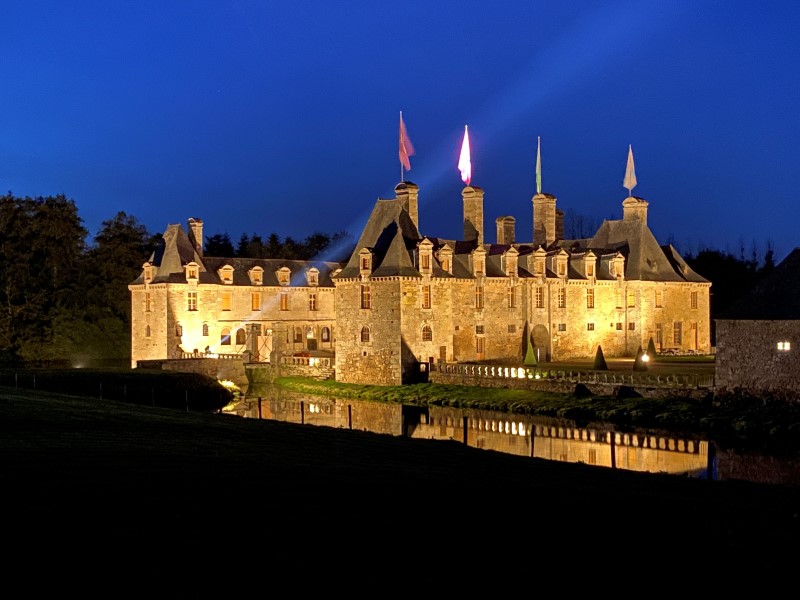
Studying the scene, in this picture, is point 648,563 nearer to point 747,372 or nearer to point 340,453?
point 340,453

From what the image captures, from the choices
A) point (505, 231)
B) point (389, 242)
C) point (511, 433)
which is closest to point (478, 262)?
point (389, 242)

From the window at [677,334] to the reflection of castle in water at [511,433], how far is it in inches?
794

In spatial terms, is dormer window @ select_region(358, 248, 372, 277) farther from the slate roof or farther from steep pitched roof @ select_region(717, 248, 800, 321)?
steep pitched roof @ select_region(717, 248, 800, 321)

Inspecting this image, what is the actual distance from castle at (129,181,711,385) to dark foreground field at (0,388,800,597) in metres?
31.3

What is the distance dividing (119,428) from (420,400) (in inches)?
973

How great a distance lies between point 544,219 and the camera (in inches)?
2375

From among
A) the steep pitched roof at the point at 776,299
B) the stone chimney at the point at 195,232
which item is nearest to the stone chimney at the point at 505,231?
the stone chimney at the point at 195,232

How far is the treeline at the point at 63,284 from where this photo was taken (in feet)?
218

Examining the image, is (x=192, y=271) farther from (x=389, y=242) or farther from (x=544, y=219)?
(x=544, y=219)

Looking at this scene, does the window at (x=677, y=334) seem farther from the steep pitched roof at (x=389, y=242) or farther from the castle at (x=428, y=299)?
the steep pitched roof at (x=389, y=242)

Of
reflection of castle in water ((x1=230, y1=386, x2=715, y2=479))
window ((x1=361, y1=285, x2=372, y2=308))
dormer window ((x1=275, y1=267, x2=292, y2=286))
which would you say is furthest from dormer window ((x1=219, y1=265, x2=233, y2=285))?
reflection of castle in water ((x1=230, y1=386, x2=715, y2=479))

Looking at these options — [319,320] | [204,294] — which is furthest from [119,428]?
[319,320]

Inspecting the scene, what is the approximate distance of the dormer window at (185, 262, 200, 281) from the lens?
57.9 meters

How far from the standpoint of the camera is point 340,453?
1902 cm
